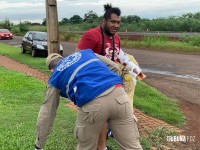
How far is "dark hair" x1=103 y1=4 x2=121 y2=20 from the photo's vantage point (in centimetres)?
437

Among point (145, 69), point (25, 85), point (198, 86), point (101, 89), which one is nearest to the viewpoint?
point (101, 89)

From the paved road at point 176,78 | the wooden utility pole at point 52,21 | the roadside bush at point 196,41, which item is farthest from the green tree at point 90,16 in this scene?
the wooden utility pole at point 52,21

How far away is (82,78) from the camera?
122 inches

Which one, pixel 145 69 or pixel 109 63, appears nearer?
pixel 109 63

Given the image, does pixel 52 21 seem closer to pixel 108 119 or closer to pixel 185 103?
pixel 108 119

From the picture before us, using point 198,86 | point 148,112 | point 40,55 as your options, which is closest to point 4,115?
point 148,112

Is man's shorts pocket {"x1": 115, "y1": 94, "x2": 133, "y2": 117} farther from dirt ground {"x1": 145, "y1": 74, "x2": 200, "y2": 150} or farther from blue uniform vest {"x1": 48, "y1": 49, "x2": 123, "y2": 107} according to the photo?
dirt ground {"x1": 145, "y1": 74, "x2": 200, "y2": 150}

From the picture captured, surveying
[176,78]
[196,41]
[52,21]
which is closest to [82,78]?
[52,21]

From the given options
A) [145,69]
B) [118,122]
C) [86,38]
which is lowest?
[145,69]

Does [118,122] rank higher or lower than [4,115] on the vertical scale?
higher

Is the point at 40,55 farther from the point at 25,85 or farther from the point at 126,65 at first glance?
the point at 126,65

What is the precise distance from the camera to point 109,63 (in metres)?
3.79

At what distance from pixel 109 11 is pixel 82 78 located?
5.07 feet

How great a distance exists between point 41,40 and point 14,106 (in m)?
13.3
